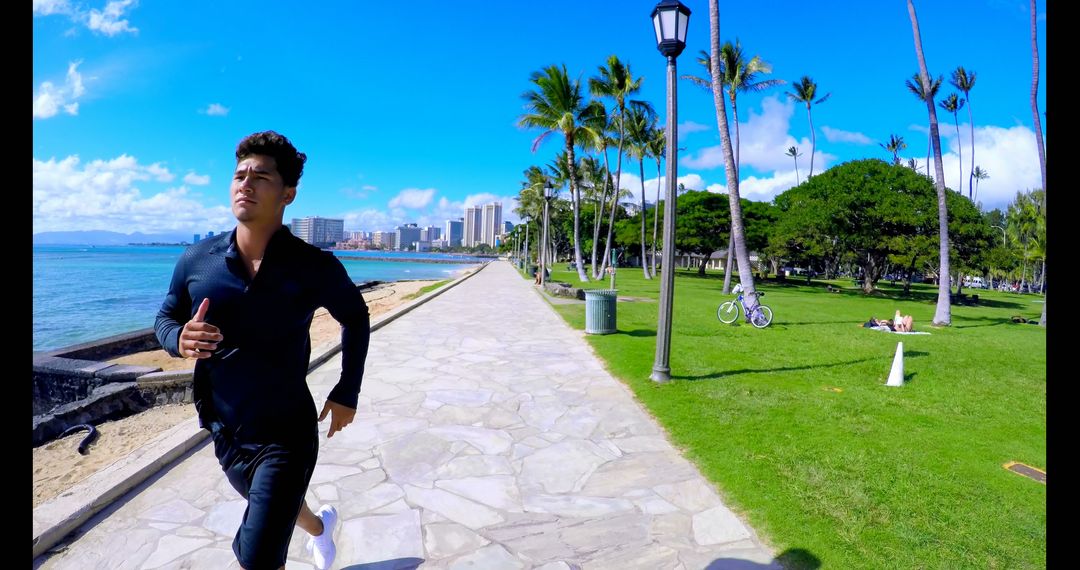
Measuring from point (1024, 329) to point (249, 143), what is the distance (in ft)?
69.7

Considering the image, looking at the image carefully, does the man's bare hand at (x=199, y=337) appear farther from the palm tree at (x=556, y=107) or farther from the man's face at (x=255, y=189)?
the palm tree at (x=556, y=107)

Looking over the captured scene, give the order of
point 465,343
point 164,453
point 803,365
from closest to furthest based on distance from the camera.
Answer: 1. point 164,453
2. point 803,365
3. point 465,343

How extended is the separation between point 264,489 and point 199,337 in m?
0.65

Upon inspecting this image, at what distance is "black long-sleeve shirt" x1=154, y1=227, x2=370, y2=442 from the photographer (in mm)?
2113

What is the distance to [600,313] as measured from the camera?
10.7 m

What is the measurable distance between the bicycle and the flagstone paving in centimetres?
799

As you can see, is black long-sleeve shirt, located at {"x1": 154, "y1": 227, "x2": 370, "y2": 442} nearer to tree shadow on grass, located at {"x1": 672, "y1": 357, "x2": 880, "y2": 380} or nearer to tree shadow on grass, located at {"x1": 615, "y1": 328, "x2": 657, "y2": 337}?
tree shadow on grass, located at {"x1": 672, "y1": 357, "x2": 880, "y2": 380}

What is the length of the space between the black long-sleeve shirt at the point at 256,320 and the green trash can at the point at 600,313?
339 inches

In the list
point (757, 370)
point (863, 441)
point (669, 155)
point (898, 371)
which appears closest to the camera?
point (863, 441)

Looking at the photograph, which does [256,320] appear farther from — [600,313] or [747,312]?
[747,312]

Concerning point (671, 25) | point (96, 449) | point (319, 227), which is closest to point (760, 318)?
point (671, 25)

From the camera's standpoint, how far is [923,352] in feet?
33.6

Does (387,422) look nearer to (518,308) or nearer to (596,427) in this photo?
(596,427)
